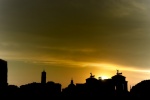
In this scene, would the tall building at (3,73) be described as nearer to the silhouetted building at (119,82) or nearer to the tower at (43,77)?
the tower at (43,77)

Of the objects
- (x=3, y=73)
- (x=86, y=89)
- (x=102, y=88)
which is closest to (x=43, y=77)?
(x=3, y=73)

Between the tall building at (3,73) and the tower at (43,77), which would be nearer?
the tall building at (3,73)

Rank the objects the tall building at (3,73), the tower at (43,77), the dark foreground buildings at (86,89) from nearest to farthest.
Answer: the dark foreground buildings at (86,89) < the tall building at (3,73) < the tower at (43,77)

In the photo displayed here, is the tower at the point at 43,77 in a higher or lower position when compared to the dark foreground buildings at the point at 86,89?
higher

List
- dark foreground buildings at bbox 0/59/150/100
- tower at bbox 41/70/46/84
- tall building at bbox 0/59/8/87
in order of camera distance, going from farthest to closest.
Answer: tower at bbox 41/70/46/84 < tall building at bbox 0/59/8/87 < dark foreground buildings at bbox 0/59/150/100

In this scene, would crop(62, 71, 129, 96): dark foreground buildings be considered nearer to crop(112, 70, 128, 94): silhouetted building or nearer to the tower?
crop(112, 70, 128, 94): silhouetted building

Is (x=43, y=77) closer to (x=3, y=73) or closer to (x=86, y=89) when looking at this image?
(x=3, y=73)

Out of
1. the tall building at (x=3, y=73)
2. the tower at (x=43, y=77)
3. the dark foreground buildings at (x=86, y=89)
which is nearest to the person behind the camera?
the dark foreground buildings at (x=86, y=89)

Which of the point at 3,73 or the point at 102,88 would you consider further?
the point at 3,73

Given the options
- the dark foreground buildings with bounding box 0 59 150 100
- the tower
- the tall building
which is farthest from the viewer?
the tower

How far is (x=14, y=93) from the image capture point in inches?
1373

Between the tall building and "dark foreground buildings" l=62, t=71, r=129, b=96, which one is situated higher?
the tall building

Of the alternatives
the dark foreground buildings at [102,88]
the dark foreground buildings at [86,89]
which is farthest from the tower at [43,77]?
the dark foreground buildings at [102,88]

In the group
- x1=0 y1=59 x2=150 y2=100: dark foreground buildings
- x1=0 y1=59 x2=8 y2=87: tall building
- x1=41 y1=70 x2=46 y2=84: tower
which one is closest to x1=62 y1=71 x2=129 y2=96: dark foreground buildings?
x1=0 y1=59 x2=150 y2=100: dark foreground buildings
